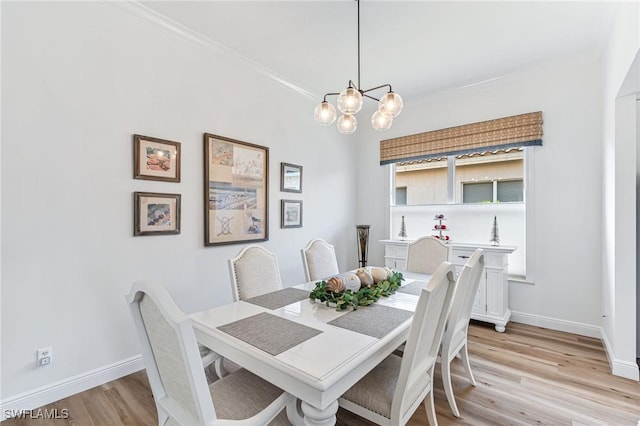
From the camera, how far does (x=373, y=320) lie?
1537mm

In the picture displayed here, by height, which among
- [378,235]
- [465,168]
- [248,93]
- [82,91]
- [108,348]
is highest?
[248,93]

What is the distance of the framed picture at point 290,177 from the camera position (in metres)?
3.48

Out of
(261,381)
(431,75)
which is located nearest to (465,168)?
(431,75)

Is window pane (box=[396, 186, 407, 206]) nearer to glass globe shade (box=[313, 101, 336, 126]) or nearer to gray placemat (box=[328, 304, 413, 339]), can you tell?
glass globe shade (box=[313, 101, 336, 126])

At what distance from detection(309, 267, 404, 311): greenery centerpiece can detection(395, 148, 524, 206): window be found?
218 cm

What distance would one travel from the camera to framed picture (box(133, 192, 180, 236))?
2.27m

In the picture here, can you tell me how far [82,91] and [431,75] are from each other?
10.7 feet

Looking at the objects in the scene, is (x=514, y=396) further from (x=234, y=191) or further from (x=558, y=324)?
(x=234, y=191)

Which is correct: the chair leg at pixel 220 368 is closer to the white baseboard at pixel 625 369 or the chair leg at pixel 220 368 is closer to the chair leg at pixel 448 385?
the chair leg at pixel 448 385

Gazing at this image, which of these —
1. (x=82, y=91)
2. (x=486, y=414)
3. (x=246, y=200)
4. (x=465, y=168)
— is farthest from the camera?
(x=465, y=168)

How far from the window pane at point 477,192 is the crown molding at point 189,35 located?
2.60m

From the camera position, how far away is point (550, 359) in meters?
2.49

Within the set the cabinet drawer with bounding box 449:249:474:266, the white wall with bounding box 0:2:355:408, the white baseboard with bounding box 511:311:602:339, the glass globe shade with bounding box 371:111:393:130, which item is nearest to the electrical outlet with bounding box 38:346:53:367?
the white wall with bounding box 0:2:355:408

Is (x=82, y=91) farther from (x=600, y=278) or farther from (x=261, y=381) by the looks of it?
(x=600, y=278)
